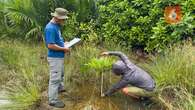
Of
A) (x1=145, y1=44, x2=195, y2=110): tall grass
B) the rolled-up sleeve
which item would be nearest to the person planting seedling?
(x1=145, y1=44, x2=195, y2=110): tall grass

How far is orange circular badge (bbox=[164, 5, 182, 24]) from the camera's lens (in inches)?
353

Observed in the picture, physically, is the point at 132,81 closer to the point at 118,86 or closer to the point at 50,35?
the point at 118,86

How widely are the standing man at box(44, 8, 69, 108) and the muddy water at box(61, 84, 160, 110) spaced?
0.29 metres

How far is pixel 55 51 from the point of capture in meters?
7.50

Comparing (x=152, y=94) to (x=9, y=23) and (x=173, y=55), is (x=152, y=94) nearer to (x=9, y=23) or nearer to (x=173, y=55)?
(x=173, y=55)

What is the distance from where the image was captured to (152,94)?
7.51 meters

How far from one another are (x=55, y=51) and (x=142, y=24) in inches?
112

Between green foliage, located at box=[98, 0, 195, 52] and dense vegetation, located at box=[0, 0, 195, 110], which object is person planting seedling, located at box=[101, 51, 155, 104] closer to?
dense vegetation, located at box=[0, 0, 195, 110]

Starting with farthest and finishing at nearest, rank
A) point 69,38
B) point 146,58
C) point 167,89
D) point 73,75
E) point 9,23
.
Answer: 1. point 9,23
2. point 69,38
3. point 146,58
4. point 73,75
5. point 167,89

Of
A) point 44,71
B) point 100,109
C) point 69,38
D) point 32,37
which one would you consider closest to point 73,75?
point 44,71

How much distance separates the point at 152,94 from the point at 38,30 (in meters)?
4.18

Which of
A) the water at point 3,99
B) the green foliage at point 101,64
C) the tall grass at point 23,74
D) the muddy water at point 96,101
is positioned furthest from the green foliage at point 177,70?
the water at point 3,99

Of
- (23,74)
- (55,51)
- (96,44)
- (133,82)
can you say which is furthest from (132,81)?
(96,44)

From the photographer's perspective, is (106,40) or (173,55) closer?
(173,55)
